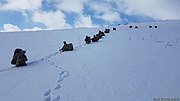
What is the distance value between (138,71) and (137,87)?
4.37ft

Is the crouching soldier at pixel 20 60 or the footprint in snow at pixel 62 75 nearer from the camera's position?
the footprint in snow at pixel 62 75

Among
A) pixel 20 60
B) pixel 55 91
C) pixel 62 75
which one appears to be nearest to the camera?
pixel 55 91

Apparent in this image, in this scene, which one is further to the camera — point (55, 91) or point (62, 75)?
point (62, 75)

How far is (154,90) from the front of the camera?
491cm

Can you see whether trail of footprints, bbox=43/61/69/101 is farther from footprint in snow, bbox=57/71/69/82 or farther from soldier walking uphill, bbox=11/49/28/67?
soldier walking uphill, bbox=11/49/28/67

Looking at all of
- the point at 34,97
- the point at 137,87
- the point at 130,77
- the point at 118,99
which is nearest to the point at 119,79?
the point at 130,77

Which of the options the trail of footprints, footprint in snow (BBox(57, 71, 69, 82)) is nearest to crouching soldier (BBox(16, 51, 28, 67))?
footprint in snow (BBox(57, 71, 69, 82))

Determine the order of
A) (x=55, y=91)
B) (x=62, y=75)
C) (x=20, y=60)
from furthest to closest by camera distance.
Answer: (x=20, y=60), (x=62, y=75), (x=55, y=91)

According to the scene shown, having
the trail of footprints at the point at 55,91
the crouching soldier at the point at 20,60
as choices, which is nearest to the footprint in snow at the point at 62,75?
the trail of footprints at the point at 55,91

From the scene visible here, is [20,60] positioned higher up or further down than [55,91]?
further down

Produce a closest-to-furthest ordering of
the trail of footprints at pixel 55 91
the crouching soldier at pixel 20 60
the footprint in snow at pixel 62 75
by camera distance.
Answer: the trail of footprints at pixel 55 91
the footprint in snow at pixel 62 75
the crouching soldier at pixel 20 60

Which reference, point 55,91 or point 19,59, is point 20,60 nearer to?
point 19,59

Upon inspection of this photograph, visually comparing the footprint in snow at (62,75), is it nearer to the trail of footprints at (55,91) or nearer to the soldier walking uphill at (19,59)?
the trail of footprints at (55,91)

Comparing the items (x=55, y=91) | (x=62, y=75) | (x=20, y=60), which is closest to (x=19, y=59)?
(x=20, y=60)
